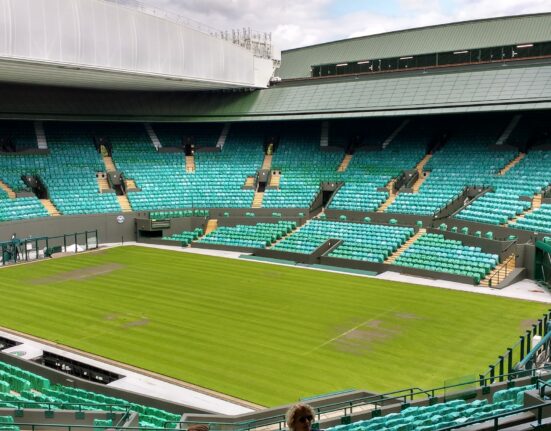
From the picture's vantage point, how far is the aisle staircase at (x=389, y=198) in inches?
1756

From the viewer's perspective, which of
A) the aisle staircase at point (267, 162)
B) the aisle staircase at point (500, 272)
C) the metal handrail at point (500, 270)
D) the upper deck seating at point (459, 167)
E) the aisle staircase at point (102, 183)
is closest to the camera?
the metal handrail at point (500, 270)

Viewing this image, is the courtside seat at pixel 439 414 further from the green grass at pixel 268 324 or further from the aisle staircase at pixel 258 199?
the aisle staircase at pixel 258 199

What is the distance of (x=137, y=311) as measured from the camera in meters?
27.5

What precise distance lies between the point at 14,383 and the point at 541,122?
42.3 meters

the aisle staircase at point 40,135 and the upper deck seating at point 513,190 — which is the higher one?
the aisle staircase at point 40,135

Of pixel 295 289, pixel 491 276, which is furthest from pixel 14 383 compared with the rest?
pixel 491 276

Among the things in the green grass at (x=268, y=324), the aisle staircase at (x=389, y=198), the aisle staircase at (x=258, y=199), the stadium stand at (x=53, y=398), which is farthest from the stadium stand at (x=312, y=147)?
the stadium stand at (x=53, y=398)

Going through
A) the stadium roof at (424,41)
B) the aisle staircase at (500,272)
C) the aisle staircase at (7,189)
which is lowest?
the aisle staircase at (500,272)

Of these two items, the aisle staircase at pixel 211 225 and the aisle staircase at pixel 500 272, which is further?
the aisle staircase at pixel 211 225

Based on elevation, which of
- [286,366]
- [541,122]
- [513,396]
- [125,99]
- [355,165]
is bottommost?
[286,366]

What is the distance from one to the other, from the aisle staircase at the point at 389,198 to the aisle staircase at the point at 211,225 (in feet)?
46.3

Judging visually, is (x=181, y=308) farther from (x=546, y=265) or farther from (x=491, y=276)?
(x=546, y=265)

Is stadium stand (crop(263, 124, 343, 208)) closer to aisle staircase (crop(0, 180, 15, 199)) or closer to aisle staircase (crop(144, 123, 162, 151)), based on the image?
aisle staircase (crop(144, 123, 162, 151))

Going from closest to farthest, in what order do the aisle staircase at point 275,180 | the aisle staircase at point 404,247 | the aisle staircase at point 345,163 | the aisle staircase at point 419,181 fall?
1. the aisle staircase at point 404,247
2. the aisle staircase at point 419,181
3. the aisle staircase at point 345,163
4. the aisle staircase at point 275,180
